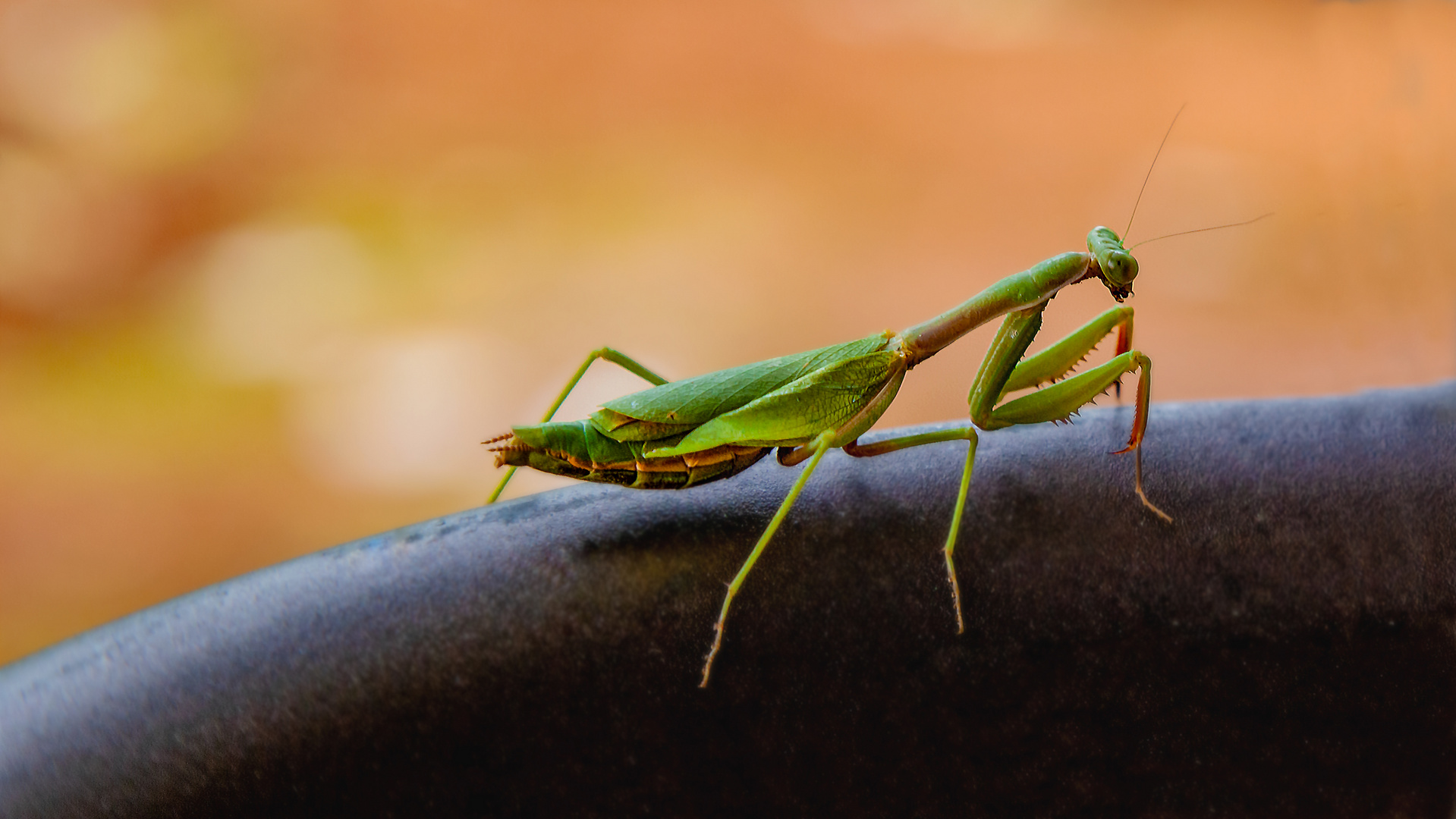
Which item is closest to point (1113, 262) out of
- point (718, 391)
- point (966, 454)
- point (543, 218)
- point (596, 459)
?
point (966, 454)

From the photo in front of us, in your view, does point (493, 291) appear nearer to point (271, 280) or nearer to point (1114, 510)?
point (271, 280)

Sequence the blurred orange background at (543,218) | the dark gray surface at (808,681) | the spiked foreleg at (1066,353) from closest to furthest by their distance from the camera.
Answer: the dark gray surface at (808,681) < the spiked foreleg at (1066,353) < the blurred orange background at (543,218)

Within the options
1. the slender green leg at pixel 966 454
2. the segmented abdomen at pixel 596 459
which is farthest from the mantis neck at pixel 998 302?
the segmented abdomen at pixel 596 459

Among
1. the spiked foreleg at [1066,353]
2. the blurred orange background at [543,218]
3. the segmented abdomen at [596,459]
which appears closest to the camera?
the segmented abdomen at [596,459]

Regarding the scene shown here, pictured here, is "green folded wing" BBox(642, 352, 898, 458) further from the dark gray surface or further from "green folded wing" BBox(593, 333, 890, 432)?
the dark gray surface

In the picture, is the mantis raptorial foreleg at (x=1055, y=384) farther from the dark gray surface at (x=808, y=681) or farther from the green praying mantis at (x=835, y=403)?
the dark gray surface at (x=808, y=681)

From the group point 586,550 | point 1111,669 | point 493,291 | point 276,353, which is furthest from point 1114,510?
point 276,353

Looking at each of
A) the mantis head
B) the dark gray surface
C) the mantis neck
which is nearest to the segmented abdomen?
the dark gray surface
